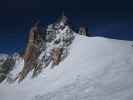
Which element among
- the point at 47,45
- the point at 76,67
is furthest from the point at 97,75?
the point at 47,45

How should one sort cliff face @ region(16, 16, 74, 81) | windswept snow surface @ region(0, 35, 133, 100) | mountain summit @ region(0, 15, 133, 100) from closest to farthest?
1. windswept snow surface @ region(0, 35, 133, 100)
2. mountain summit @ region(0, 15, 133, 100)
3. cliff face @ region(16, 16, 74, 81)

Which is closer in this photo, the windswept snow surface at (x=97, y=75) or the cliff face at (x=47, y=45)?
the windswept snow surface at (x=97, y=75)

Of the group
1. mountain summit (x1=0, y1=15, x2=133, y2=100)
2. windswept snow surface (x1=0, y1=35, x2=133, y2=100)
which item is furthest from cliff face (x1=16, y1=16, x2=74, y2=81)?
windswept snow surface (x1=0, y1=35, x2=133, y2=100)

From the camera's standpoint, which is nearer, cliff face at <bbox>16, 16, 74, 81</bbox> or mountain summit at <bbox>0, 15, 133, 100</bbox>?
mountain summit at <bbox>0, 15, 133, 100</bbox>

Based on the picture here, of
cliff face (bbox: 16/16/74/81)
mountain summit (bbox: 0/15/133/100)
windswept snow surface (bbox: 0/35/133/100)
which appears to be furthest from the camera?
cliff face (bbox: 16/16/74/81)

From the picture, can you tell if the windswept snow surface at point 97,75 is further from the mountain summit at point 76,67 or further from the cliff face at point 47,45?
the cliff face at point 47,45

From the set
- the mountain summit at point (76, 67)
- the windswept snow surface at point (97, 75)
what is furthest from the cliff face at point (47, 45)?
the windswept snow surface at point (97, 75)

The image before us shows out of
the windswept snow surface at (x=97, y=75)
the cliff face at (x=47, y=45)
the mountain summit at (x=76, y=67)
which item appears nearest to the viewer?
the windswept snow surface at (x=97, y=75)

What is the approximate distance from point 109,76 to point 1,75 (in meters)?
127

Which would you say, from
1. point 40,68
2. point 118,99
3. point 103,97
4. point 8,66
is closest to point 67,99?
point 103,97

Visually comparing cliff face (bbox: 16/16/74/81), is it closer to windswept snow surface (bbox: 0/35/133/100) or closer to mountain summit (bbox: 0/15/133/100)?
mountain summit (bbox: 0/15/133/100)

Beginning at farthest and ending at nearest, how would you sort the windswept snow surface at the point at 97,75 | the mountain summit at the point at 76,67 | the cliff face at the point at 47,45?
the cliff face at the point at 47,45, the mountain summit at the point at 76,67, the windswept snow surface at the point at 97,75

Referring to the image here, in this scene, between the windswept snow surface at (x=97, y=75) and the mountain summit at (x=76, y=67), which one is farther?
the mountain summit at (x=76, y=67)

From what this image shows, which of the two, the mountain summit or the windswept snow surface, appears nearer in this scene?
the windswept snow surface
